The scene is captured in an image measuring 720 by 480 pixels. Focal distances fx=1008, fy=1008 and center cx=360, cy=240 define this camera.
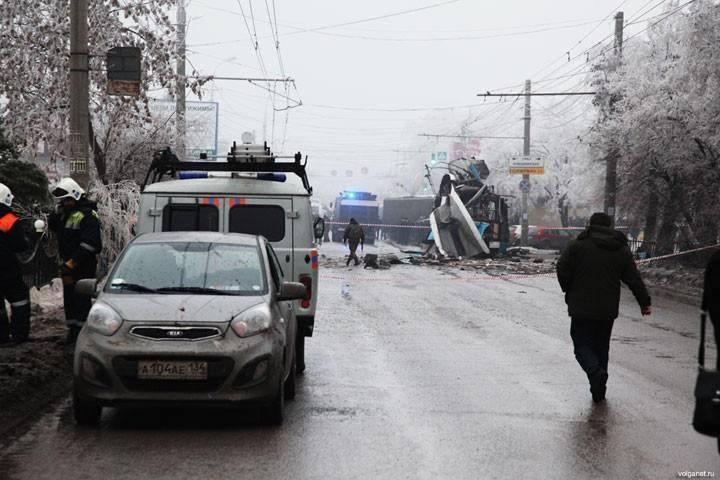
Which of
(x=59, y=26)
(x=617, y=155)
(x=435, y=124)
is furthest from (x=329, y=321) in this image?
(x=435, y=124)

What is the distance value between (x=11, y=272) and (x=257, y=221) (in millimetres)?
2608

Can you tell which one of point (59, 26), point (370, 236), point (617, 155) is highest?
point (59, 26)

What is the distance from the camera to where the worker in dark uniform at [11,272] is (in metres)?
10.4

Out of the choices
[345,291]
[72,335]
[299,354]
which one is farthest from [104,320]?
[345,291]

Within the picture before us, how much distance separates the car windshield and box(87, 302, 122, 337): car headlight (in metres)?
0.39

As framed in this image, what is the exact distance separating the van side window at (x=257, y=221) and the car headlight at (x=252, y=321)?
9.82ft

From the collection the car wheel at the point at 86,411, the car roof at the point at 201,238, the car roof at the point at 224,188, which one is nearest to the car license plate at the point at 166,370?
the car wheel at the point at 86,411

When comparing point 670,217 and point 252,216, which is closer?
point 252,216

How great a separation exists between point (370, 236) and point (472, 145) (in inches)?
1383

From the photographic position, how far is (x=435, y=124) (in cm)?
11638

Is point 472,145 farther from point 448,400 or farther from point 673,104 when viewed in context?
point 448,400

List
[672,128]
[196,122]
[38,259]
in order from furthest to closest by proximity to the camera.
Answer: [196,122] → [672,128] → [38,259]

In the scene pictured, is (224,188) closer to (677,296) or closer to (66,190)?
(66,190)

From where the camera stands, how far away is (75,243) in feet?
36.2
